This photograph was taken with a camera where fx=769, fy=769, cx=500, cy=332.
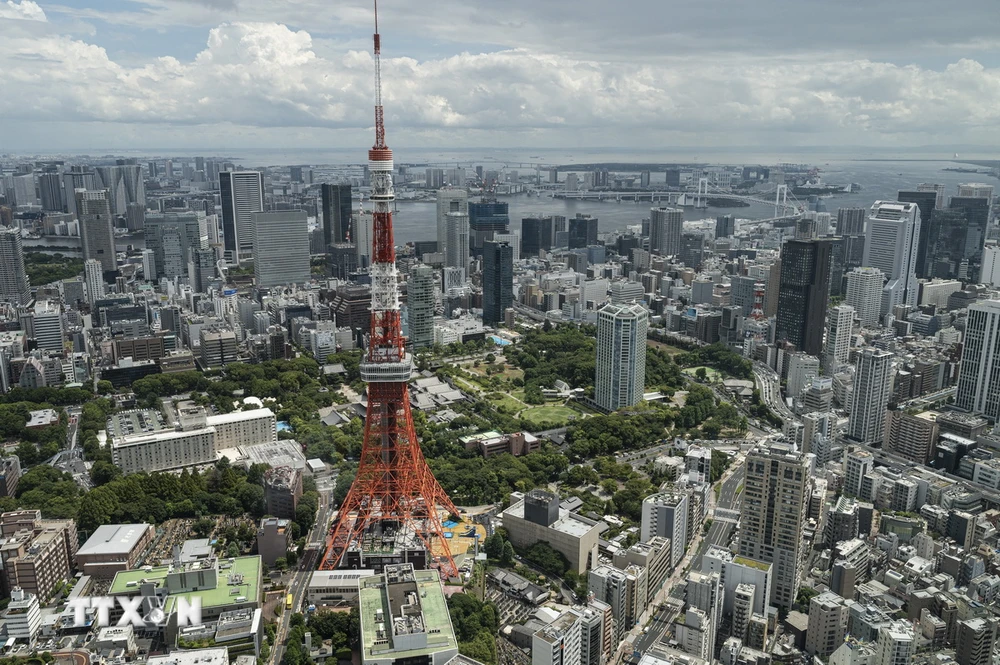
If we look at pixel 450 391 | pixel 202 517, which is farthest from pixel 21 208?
pixel 202 517

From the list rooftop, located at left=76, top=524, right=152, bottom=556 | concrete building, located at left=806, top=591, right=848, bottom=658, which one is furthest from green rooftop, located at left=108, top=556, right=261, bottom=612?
concrete building, located at left=806, top=591, right=848, bottom=658

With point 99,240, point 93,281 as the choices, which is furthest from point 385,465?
point 99,240

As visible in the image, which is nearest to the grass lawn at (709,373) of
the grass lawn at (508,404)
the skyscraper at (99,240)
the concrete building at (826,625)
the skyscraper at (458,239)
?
the grass lawn at (508,404)

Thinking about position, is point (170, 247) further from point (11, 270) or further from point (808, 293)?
point (808, 293)

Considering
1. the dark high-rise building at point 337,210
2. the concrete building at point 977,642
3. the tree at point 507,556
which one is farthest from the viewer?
the dark high-rise building at point 337,210

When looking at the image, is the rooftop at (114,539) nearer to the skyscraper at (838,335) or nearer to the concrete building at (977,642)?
the concrete building at (977,642)

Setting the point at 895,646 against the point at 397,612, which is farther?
the point at 895,646

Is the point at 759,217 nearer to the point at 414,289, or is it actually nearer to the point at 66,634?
the point at 414,289
